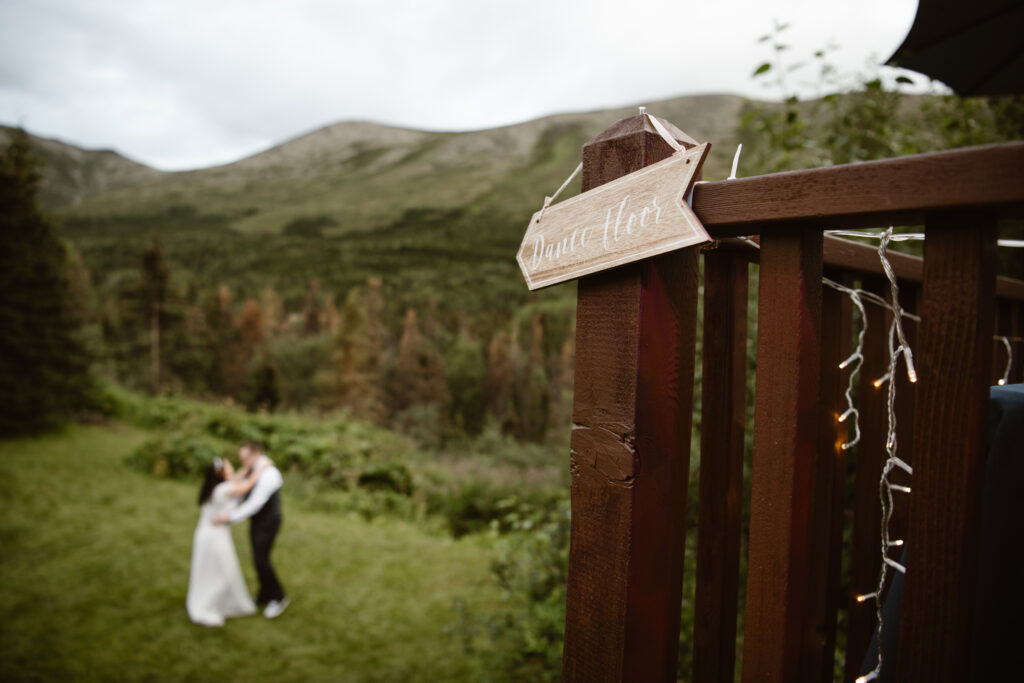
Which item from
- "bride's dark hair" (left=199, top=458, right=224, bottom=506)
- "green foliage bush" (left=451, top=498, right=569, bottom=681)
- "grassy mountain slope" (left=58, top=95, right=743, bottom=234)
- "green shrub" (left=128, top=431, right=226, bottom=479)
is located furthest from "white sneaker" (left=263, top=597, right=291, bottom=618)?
"grassy mountain slope" (left=58, top=95, right=743, bottom=234)

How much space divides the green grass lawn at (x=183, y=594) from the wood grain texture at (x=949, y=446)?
14.2ft

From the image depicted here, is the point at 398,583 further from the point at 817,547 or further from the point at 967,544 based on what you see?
the point at 967,544

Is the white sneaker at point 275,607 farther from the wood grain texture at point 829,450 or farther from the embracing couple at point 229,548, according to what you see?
the wood grain texture at point 829,450

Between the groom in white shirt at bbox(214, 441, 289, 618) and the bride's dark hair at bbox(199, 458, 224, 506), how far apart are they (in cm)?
27

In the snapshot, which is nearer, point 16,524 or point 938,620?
point 938,620

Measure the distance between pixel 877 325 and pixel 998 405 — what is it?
2.16ft

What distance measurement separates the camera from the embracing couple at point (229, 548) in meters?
5.35

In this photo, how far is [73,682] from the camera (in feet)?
13.8

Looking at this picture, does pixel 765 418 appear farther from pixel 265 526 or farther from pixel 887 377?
pixel 265 526

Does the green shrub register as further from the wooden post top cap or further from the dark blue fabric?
the dark blue fabric

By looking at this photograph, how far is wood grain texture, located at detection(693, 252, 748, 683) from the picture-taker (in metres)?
1.18

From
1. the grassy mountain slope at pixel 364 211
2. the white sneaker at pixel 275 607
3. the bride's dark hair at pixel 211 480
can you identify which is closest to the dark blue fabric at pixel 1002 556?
the white sneaker at pixel 275 607

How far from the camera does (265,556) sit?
17.9 feet

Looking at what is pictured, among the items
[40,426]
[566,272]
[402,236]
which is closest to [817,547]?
[566,272]
